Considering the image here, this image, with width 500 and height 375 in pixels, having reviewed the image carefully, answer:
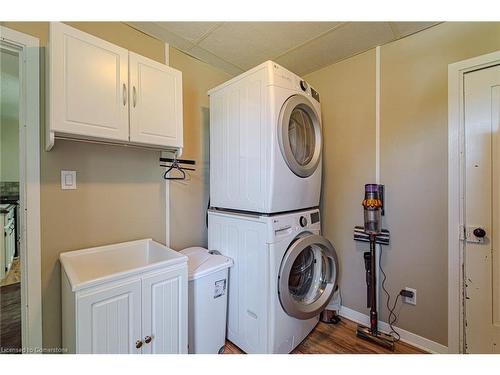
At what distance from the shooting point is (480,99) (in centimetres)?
140

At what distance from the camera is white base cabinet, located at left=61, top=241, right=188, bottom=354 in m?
0.96

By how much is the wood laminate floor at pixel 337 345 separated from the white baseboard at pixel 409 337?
0.15ft

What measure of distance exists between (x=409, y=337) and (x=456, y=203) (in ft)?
3.53

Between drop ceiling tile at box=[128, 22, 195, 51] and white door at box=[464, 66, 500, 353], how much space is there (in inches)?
79.5

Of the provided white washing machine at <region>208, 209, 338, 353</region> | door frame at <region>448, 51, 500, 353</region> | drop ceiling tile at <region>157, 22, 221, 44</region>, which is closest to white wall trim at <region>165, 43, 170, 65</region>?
drop ceiling tile at <region>157, 22, 221, 44</region>

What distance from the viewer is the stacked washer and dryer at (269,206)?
1.38 metres

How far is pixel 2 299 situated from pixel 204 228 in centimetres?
227

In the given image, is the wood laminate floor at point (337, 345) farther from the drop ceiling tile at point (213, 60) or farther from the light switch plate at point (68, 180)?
the drop ceiling tile at point (213, 60)

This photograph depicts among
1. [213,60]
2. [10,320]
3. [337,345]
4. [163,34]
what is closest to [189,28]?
[163,34]

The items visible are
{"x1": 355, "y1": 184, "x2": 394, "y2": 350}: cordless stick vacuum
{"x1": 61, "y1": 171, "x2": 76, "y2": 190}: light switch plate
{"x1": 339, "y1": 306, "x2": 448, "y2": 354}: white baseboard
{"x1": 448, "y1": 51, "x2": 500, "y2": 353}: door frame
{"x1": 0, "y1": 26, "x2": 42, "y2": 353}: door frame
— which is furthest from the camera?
{"x1": 355, "y1": 184, "x2": 394, "y2": 350}: cordless stick vacuum

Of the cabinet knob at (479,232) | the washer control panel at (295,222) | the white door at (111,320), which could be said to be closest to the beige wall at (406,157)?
the cabinet knob at (479,232)

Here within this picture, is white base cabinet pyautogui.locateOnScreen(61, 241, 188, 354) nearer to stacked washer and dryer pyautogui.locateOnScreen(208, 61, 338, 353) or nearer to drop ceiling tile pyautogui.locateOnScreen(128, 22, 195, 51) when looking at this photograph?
stacked washer and dryer pyautogui.locateOnScreen(208, 61, 338, 353)
